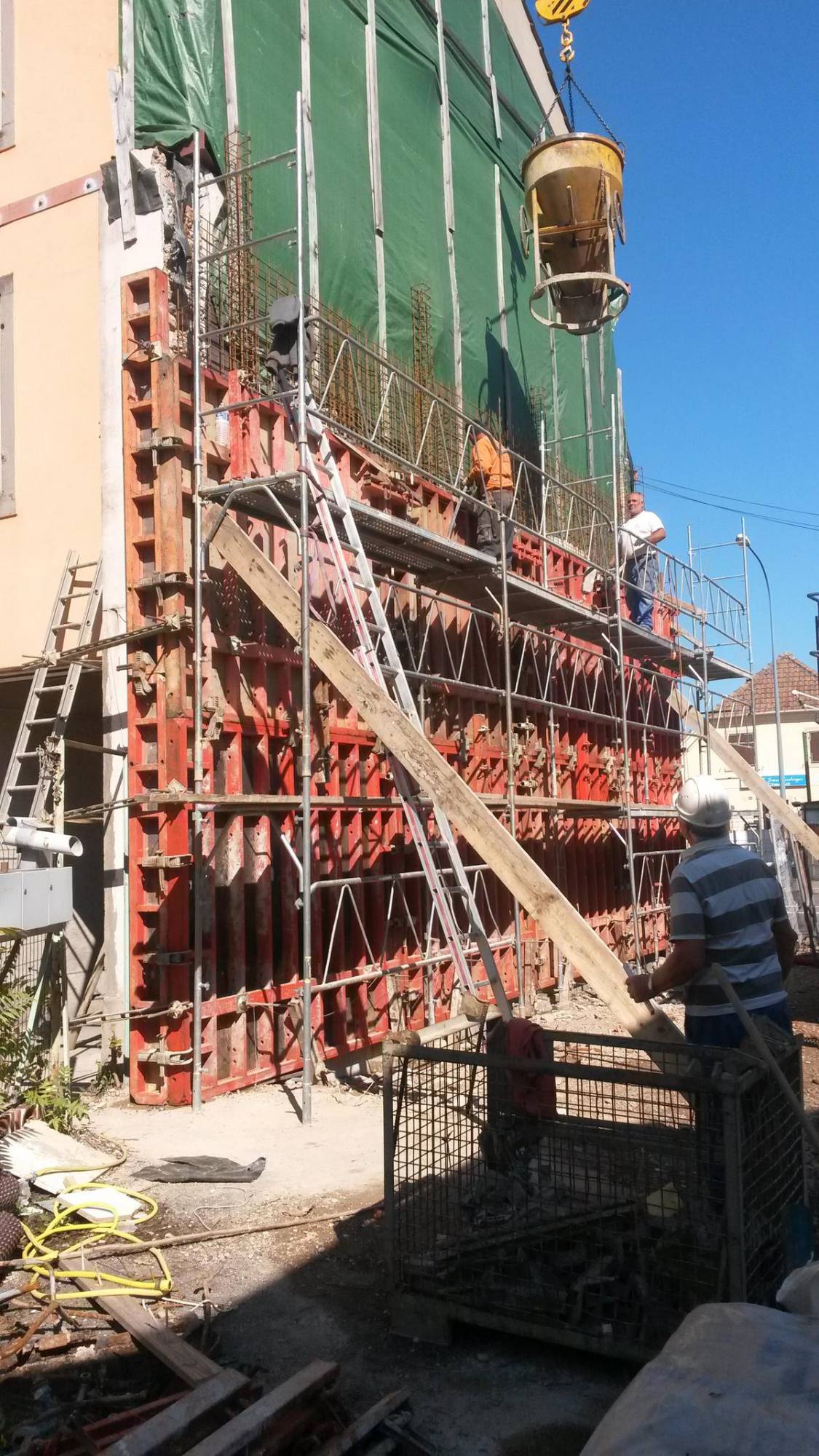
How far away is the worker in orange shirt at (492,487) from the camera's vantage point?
36.9ft

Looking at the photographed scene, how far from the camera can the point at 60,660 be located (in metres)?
8.26

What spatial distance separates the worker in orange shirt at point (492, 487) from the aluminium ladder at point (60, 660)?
4.15 meters

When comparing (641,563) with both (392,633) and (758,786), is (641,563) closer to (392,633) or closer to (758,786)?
(758,786)

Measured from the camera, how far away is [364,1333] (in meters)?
4.18

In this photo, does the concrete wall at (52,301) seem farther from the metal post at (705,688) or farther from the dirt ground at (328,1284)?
the metal post at (705,688)

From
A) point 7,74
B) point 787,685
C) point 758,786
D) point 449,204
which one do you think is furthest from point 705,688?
point 787,685

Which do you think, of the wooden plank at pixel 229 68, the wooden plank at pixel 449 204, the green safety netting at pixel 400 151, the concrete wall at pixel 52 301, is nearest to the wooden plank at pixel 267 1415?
the concrete wall at pixel 52 301

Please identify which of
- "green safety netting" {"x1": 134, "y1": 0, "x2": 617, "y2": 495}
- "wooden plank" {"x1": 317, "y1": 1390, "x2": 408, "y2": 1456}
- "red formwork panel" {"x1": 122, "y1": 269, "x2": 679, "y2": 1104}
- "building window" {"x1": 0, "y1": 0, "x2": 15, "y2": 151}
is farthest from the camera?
"building window" {"x1": 0, "y1": 0, "x2": 15, "y2": 151}

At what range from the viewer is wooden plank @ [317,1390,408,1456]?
128 inches

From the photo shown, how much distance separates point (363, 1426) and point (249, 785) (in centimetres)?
545

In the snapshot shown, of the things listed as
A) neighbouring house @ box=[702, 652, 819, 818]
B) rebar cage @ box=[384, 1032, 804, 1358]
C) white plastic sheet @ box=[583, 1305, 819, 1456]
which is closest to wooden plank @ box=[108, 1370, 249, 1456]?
rebar cage @ box=[384, 1032, 804, 1358]

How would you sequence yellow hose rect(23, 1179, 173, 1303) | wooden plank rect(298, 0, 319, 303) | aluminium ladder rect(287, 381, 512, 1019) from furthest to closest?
1. wooden plank rect(298, 0, 319, 303)
2. aluminium ladder rect(287, 381, 512, 1019)
3. yellow hose rect(23, 1179, 173, 1303)

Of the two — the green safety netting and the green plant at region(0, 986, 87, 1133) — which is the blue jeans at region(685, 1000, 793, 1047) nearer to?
the green plant at region(0, 986, 87, 1133)

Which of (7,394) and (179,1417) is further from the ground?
(7,394)
